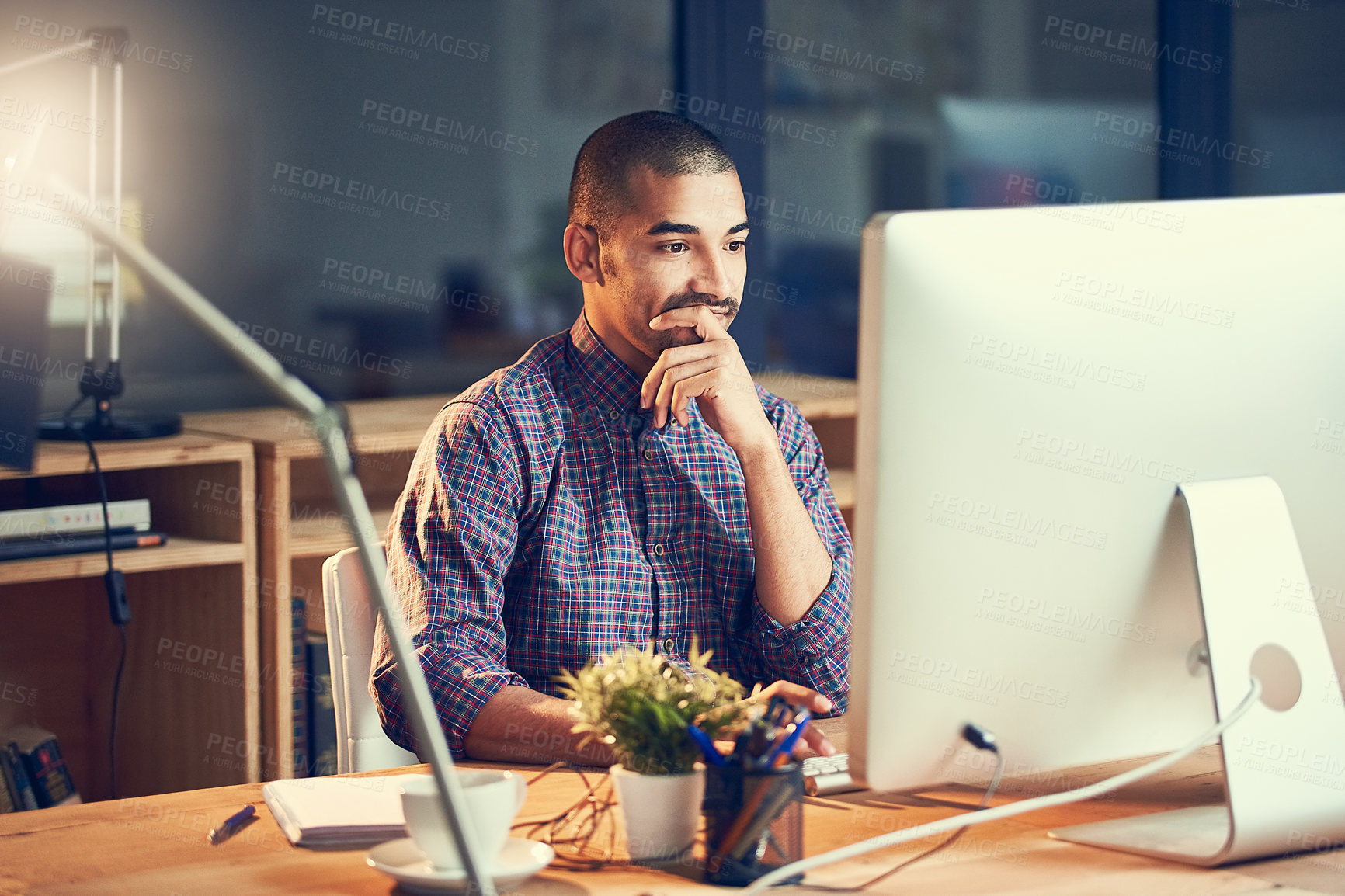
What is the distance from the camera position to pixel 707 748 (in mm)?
1030

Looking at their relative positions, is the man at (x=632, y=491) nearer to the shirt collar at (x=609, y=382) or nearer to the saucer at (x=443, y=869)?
the shirt collar at (x=609, y=382)

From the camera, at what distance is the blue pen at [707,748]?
1030mm

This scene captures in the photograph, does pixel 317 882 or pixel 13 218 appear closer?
pixel 317 882

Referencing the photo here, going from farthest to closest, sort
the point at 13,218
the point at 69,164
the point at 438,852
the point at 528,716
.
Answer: the point at 69,164, the point at 13,218, the point at 528,716, the point at 438,852

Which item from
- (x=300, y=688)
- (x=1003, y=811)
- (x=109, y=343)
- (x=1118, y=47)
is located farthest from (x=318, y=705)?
(x=1118, y=47)

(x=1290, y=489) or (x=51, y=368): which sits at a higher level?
(x=51, y=368)

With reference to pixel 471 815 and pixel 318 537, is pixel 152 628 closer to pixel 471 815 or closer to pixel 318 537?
pixel 318 537

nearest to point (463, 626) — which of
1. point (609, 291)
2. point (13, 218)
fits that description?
point (609, 291)

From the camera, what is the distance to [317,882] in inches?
41.5

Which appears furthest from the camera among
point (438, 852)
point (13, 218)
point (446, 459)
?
point (13, 218)

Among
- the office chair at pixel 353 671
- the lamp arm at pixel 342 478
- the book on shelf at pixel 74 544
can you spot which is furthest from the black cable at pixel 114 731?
the lamp arm at pixel 342 478

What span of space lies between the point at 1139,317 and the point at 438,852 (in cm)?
66

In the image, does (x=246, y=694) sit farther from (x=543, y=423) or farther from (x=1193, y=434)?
(x=1193, y=434)

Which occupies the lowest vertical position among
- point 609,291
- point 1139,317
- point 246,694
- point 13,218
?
point 246,694
